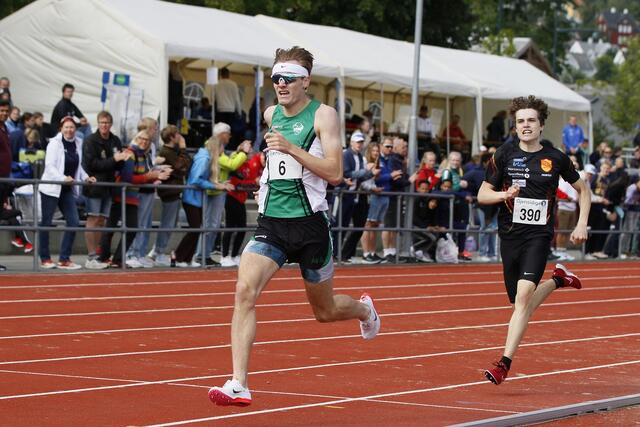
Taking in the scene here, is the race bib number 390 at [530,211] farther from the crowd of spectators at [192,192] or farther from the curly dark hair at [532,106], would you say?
the crowd of spectators at [192,192]

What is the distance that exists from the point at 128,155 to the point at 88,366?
843cm

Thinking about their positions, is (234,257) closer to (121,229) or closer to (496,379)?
(121,229)

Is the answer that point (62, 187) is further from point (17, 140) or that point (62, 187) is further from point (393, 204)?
point (393, 204)

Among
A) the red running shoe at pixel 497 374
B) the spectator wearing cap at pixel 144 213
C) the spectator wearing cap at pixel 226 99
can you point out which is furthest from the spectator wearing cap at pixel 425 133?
the red running shoe at pixel 497 374

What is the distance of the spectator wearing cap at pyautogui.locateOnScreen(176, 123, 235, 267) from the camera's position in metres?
19.1

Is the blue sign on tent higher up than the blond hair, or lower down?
higher up

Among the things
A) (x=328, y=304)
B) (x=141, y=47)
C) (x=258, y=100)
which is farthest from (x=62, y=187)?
(x=328, y=304)

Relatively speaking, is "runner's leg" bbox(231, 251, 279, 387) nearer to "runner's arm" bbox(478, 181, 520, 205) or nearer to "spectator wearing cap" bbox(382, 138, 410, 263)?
"runner's arm" bbox(478, 181, 520, 205)

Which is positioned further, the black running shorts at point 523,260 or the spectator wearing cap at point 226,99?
the spectator wearing cap at point 226,99

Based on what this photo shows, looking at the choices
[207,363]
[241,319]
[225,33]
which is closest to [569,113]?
[225,33]

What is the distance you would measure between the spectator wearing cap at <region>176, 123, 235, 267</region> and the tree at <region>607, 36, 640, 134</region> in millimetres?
77106

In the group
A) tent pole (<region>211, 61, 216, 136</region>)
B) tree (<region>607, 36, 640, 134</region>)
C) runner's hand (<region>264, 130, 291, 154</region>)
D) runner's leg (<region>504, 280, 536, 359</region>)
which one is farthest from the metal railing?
tree (<region>607, 36, 640, 134</region>)

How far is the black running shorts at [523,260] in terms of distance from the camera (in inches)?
377

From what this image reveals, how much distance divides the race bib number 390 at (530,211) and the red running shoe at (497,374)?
3.47 ft
